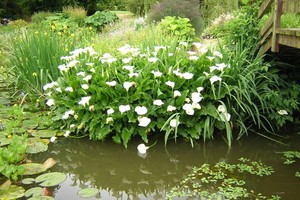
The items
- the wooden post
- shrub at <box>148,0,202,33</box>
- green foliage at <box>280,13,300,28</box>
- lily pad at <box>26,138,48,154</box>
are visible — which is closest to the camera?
lily pad at <box>26,138,48,154</box>

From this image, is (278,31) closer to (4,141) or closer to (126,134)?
(126,134)

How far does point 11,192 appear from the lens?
120 inches

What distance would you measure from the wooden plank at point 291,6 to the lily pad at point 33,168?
9.88 feet

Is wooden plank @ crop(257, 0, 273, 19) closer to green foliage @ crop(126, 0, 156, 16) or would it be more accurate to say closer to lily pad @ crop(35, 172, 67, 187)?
lily pad @ crop(35, 172, 67, 187)

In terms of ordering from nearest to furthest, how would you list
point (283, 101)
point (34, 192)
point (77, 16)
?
point (34, 192) → point (283, 101) → point (77, 16)

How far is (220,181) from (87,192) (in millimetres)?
1212

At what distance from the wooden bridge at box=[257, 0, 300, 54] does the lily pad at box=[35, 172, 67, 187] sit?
2.66 metres

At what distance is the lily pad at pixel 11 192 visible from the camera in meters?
2.97

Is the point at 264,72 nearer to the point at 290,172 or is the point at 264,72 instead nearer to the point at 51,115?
the point at 290,172

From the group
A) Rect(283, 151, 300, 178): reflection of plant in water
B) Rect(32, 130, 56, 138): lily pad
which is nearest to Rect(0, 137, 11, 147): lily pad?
Rect(32, 130, 56, 138): lily pad

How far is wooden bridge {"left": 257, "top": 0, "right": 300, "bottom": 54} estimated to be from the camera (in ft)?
12.2

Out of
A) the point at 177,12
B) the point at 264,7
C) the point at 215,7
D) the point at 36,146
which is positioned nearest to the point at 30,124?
the point at 36,146

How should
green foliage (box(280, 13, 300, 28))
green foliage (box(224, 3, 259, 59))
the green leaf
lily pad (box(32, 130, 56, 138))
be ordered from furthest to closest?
green foliage (box(224, 3, 259, 59))
green foliage (box(280, 13, 300, 28))
lily pad (box(32, 130, 56, 138))
the green leaf

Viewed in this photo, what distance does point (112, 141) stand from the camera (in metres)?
4.21
